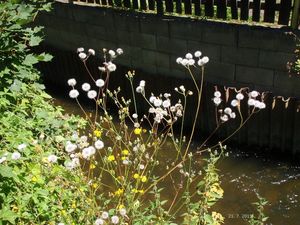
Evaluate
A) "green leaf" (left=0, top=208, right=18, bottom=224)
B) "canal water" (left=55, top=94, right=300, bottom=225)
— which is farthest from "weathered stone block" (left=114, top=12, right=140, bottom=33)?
"green leaf" (left=0, top=208, right=18, bottom=224)

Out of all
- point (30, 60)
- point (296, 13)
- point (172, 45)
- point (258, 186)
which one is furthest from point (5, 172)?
point (296, 13)

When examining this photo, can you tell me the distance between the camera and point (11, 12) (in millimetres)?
3486

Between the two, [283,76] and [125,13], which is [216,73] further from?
[125,13]

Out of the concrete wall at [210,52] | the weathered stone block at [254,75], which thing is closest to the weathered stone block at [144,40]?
the concrete wall at [210,52]

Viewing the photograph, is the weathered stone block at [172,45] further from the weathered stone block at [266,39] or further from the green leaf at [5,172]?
the green leaf at [5,172]

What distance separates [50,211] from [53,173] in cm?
44

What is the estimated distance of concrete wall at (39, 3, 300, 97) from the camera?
17.6 feet

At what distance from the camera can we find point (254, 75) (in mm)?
5617

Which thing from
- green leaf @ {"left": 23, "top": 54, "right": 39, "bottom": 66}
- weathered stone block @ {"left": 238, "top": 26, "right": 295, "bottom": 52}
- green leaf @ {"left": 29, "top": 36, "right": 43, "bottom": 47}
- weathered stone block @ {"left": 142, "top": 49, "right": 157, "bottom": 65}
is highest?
green leaf @ {"left": 29, "top": 36, "right": 43, "bottom": 47}

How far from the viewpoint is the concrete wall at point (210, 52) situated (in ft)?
17.7

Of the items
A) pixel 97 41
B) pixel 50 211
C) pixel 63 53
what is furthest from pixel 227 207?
pixel 63 53

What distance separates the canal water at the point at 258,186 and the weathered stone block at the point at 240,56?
1.36m

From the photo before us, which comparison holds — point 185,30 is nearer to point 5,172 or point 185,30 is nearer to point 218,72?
point 218,72

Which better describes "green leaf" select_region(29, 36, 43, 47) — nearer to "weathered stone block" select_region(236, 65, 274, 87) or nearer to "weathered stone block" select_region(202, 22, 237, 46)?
"weathered stone block" select_region(202, 22, 237, 46)
